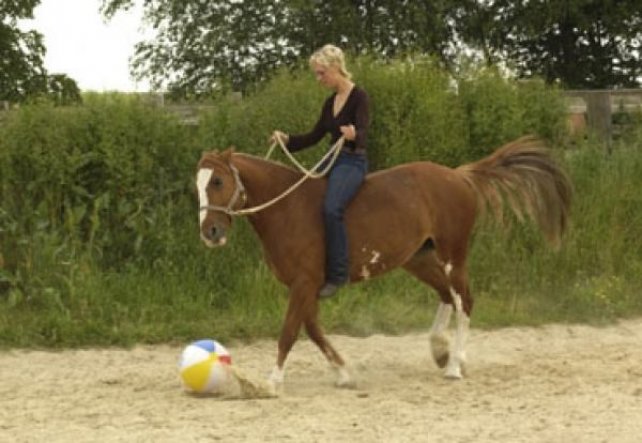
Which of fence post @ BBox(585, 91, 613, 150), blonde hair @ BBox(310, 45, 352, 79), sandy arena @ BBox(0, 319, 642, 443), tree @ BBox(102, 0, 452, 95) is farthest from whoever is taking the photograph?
tree @ BBox(102, 0, 452, 95)

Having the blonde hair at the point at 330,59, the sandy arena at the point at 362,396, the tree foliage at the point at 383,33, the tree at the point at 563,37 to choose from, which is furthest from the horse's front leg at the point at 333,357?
the tree at the point at 563,37

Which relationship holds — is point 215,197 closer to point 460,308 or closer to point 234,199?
point 234,199

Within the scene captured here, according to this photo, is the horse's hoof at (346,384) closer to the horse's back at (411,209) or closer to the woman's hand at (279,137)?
the horse's back at (411,209)

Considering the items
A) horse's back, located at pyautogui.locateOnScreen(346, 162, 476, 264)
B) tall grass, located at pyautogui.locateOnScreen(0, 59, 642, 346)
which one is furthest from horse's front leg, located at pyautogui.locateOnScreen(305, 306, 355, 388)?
tall grass, located at pyautogui.locateOnScreen(0, 59, 642, 346)

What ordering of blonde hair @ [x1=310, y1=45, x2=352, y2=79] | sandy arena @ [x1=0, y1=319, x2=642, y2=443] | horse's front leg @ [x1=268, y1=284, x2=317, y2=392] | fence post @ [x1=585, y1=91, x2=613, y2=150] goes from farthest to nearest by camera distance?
1. fence post @ [x1=585, y1=91, x2=613, y2=150]
2. blonde hair @ [x1=310, y1=45, x2=352, y2=79]
3. horse's front leg @ [x1=268, y1=284, x2=317, y2=392]
4. sandy arena @ [x1=0, y1=319, x2=642, y2=443]

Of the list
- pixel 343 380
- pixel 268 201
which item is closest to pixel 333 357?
pixel 343 380

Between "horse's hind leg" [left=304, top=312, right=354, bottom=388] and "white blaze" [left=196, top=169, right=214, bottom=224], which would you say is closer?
"white blaze" [left=196, top=169, right=214, bottom=224]

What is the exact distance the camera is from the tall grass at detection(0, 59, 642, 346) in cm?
1127

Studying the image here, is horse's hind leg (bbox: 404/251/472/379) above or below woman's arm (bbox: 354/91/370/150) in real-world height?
below

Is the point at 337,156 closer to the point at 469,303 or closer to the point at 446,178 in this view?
the point at 446,178

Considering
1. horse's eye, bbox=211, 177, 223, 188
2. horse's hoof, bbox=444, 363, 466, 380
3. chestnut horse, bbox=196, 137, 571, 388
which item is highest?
horse's eye, bbox=211, 177, 223, 188

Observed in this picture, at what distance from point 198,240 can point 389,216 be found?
3.78 m

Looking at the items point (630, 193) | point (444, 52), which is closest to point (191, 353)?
point (630, 193)

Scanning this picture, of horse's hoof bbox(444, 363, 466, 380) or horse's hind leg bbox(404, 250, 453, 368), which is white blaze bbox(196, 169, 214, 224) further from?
horse's hoof bbox(444, 363, 466, 380)
